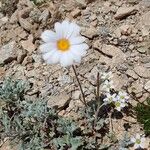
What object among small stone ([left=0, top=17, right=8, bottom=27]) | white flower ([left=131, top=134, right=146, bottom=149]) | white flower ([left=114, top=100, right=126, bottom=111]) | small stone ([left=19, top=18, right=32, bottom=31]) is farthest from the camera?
small stone ([left=0, top=17, right=8, bottom=27])

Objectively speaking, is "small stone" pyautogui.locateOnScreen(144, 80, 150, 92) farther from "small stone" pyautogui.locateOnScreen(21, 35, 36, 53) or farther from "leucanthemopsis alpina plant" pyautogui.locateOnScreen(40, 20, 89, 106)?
"small stone" pyautogui.locateOnScreen(21, 35, 36, 53)

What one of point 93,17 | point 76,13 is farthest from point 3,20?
point 93,17

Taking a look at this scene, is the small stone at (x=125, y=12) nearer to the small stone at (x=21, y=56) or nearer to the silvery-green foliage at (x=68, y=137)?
the small stone at (x=21, y=56)

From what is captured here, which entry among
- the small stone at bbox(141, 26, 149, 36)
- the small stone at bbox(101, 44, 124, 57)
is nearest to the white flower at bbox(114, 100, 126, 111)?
the small stone at bbox(101, 44, 124, 57)

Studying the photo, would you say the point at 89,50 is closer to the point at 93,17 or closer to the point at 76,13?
the point at 93,17

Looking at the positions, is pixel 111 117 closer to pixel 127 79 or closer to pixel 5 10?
pixel 127 79

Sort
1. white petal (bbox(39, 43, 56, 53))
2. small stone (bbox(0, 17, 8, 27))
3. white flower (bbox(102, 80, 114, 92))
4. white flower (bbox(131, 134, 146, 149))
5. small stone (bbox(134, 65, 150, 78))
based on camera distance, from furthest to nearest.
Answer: small stone (bbox(0, 17, 8, 27))
small stone (bbox(134, 65, 150, 78))
white flower (bbox(102, 80, 114, 92))
white flower (bbox(131, 134, 146, 149))
white petal (bbox(39, 43, 56, 53))
